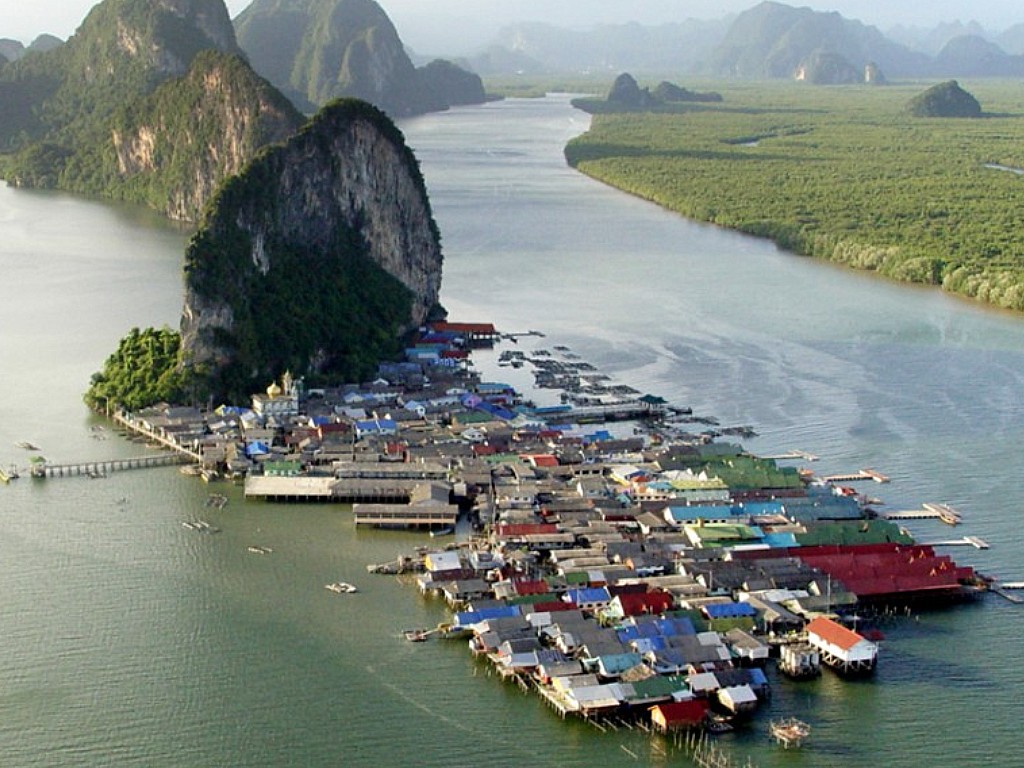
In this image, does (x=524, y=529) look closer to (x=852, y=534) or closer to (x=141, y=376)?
(x=852, y=534)

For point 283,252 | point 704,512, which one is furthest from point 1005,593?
point 283,252

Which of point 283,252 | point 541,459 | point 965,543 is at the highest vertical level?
point 283,252

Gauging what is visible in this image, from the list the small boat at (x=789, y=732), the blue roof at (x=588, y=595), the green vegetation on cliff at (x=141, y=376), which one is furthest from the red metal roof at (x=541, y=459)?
the small boat at (x=789, y=732)

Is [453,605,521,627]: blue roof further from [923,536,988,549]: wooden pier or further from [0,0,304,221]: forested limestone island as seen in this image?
[0,0,304,221]: forested limestone island

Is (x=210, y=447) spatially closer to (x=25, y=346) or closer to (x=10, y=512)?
(x=10, y=512)

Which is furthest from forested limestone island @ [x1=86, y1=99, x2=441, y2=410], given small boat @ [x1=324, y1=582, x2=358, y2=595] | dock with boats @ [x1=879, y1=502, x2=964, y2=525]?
dock with boats @ [x1=879, y1=502, x2=964, y2=525]

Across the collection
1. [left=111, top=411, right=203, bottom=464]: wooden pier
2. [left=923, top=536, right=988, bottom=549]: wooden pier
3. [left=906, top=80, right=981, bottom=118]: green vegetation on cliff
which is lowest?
[left=923, top=536, right=988, bottom=549]: wooden pier
